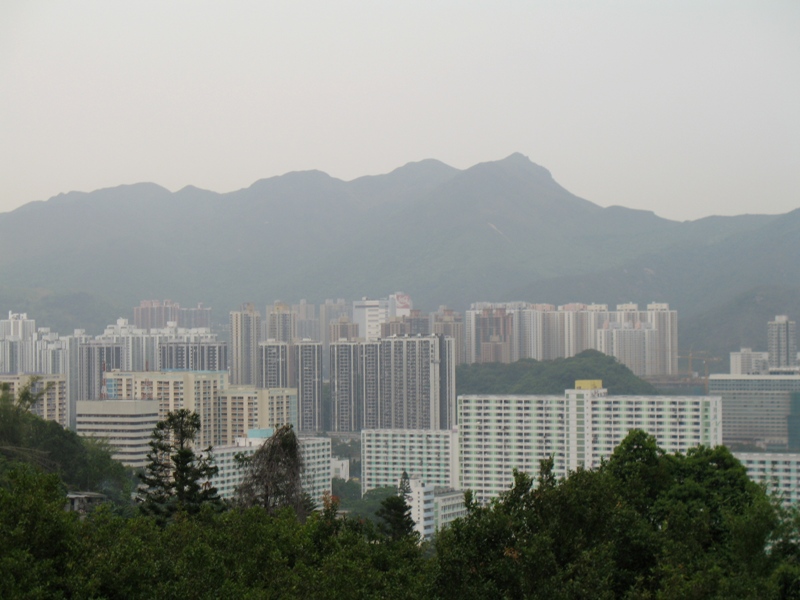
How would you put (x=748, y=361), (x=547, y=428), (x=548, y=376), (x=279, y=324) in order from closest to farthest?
(x=547, y=428) < (x=548, y=376) < (x=748, y=361) < (x=279, y=324)

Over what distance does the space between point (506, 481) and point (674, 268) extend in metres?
30.3

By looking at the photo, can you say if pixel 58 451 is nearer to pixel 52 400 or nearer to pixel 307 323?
pixel 52 400

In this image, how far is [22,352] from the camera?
92.4 ft

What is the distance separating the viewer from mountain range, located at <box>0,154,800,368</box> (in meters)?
42.9

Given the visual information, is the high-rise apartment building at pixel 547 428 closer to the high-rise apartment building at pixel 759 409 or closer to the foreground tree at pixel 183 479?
the high-rise apartment building at pixel 759 409

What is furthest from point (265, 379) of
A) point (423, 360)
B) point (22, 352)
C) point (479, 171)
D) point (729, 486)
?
point (479, 171)

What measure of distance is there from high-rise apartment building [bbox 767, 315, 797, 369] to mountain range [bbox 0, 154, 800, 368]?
3832 millimetres

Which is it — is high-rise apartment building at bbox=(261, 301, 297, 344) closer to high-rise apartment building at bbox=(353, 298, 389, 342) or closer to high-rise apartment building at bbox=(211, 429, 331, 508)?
high-rise apartment building at bbox=(353, 298, 389, 342)

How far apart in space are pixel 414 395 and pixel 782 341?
1308 cm

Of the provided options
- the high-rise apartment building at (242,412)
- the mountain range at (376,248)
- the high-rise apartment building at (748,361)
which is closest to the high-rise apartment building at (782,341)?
the high-rise apartment building at (748,361)

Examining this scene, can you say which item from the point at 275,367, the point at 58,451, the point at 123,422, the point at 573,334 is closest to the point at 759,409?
the point at 573,334

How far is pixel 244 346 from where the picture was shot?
2844 centimetres

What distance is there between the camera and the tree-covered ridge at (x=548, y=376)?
22.9 metres

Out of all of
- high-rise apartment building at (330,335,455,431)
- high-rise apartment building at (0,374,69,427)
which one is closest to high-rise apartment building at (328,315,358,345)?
high-rise apartment building at (330,335,455,431)
